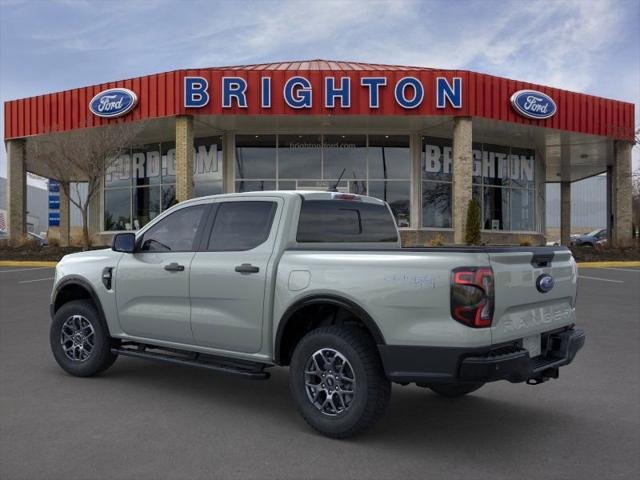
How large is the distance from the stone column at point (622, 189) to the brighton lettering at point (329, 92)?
31.0 ft

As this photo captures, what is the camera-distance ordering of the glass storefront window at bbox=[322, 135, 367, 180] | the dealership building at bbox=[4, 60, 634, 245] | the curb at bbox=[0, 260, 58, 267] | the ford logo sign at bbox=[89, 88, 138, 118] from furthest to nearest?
the glass storefront window at bbox=[322, 135, 367, 180]
the ford logo sign at bbox=[89, 88, 138, 118]
the curb at bbox=[0, 260, 58, 267]
the dealership building at bbox=[4, 60, 634, 245]

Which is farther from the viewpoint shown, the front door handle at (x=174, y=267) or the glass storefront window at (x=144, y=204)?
the glass storefront window at (x=144, y=204)

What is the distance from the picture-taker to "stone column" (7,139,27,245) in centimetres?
2566

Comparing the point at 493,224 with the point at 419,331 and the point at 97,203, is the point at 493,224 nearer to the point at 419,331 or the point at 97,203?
the point at 97,203

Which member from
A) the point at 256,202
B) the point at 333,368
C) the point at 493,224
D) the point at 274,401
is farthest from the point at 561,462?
the point at 493,224

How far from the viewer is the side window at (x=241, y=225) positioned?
500 cm

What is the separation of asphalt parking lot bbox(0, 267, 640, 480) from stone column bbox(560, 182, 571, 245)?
3289cm

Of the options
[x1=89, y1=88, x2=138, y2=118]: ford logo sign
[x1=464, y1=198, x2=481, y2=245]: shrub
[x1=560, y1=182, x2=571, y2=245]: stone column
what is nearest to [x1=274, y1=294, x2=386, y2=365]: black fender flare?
[x1=464, y1=198, x2=481, y2=245]: shrub

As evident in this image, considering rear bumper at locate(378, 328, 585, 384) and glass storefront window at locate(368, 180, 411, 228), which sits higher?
glass storefront window at locate(368, 180, 411, 228)

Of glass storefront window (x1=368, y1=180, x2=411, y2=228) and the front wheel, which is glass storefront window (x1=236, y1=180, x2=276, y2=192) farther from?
the front wheel

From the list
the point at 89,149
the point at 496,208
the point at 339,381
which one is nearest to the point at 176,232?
the point at 339,381

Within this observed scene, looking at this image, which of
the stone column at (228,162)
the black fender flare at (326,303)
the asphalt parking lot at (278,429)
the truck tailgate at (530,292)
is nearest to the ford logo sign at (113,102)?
the stone column at (228,162)

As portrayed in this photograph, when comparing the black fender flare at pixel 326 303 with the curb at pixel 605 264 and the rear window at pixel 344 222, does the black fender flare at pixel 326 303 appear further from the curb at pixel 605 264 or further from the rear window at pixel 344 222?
the curb at pixel 605 264

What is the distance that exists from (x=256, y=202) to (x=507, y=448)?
2.70 meters
